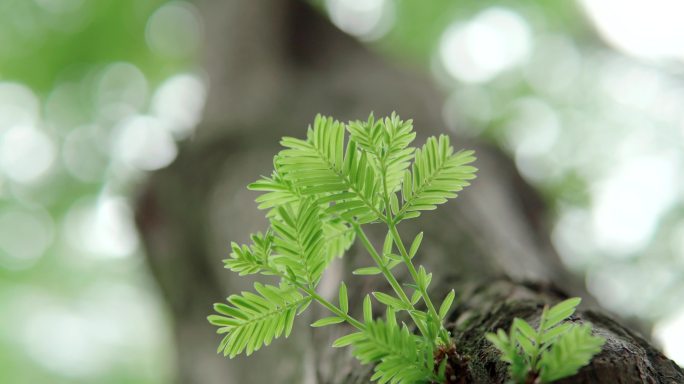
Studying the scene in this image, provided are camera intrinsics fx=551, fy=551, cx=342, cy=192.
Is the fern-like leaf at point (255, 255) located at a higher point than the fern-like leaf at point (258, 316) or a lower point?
higher

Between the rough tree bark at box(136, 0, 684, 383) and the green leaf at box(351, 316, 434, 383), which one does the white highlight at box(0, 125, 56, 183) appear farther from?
the green leaf at box(351, 316, 434, 383)

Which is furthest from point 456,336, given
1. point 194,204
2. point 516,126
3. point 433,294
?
point 516,126

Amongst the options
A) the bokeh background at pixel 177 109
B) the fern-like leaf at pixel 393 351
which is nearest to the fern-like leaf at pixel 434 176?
the fern-like leaf at pixel 393 351

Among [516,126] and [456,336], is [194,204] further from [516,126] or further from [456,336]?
[516,126]

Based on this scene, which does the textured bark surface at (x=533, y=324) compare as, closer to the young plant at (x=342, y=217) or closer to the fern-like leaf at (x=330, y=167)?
the young plant at (x=342, y=217)

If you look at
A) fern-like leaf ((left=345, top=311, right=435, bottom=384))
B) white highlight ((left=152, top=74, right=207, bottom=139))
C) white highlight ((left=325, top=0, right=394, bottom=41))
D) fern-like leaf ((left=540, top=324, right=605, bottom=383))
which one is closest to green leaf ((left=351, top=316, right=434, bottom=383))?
fern-like leaf ((left=345, top=311, right=435, bottom=384))

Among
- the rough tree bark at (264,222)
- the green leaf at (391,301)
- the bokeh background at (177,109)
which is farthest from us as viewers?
the bokeh background at (177,109)

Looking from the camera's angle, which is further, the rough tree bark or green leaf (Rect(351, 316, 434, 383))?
the rough tree bark
